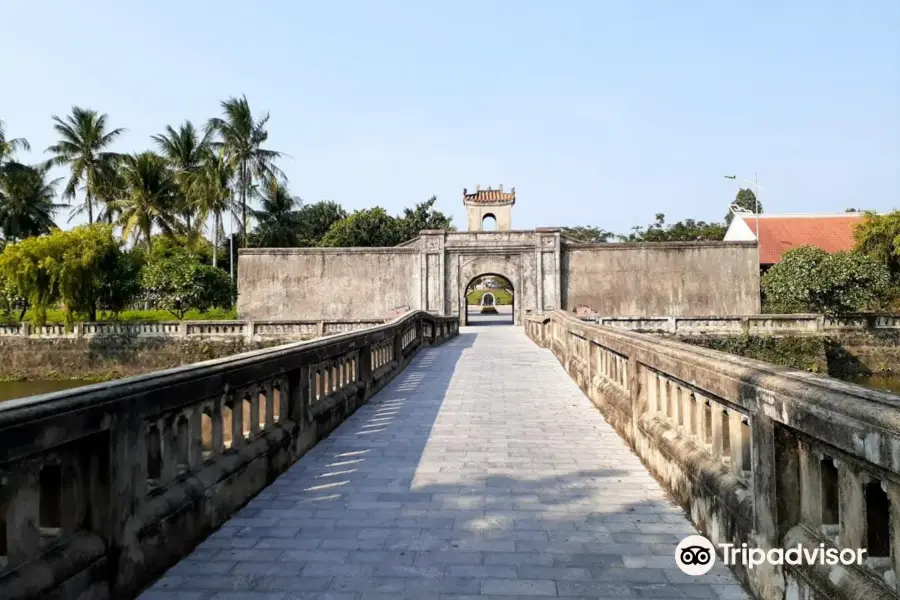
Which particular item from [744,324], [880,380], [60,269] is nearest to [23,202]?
[60,269]

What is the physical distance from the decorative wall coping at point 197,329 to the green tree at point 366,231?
25103 millimetres

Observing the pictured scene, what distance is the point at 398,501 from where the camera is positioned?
431cm

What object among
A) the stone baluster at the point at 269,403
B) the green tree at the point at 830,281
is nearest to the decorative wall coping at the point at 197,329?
the green tree at the point at 830,281

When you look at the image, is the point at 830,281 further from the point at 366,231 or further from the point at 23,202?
the point at 23,202

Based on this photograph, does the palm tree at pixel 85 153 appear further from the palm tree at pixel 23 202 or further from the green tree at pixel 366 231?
the green tree at pixel 366 231

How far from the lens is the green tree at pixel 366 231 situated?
2010 inches

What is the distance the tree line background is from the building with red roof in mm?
7308

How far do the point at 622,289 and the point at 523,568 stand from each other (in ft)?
101

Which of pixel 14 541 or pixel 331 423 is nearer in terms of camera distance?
pixel 14 541

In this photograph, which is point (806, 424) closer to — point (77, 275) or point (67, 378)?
point (77, 275)

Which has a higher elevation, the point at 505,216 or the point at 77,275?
the point at 505,216

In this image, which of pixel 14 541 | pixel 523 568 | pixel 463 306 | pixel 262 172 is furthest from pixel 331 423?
pixel 262 172

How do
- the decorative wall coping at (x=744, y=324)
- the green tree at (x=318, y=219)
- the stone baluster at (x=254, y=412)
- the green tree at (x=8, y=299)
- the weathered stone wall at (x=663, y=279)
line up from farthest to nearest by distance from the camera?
the green tree at (x=318, y=219) → the weathered stone wall at (x=663, y=279) → the green tree at (x=8, y=299) → the decorative wall coping at (x=744, y=324) → the stone baluster at (x=254, y=412)

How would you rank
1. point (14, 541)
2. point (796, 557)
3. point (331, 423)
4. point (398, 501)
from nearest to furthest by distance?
point (14, 541), point (796, 557), point (398, 501), point (331, 423)
